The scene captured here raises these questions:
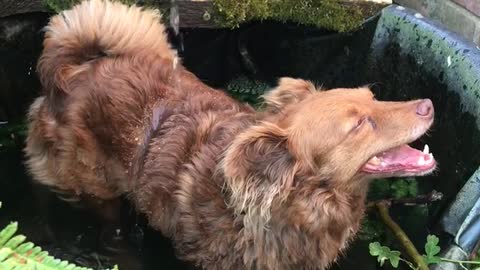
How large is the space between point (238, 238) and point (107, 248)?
50.7 inches

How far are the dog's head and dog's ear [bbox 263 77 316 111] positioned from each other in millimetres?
232

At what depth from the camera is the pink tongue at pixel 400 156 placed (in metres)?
2.86

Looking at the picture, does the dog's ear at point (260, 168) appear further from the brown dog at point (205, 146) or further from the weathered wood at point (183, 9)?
the weathered wood at point (183, 9)

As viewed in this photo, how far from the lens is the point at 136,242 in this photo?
4.12 m

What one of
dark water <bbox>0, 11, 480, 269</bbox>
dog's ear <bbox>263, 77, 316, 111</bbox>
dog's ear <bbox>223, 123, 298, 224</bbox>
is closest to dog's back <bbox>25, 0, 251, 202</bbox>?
dog's ear <bbox>263, 77, 316, 111</bbox>

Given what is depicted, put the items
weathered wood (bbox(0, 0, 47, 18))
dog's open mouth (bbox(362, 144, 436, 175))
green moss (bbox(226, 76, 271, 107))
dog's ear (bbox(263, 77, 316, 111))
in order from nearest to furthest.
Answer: dog's open mouth (bbox(362, 144, 436, 175)) < dog's ear (bbox(263, 77, 316, 111)) < weathered wood (bbox(0, 0, 47, 18)) < green moss (bbox(226, 76, 271, 107))

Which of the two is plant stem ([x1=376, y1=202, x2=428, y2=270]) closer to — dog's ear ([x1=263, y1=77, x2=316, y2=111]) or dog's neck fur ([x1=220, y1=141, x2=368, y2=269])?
dog's neck fur ([x1=220, y1=141, x2=368, y2=269])

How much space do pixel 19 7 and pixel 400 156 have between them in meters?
2.55

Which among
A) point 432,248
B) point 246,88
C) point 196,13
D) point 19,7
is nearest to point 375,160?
point 432,248

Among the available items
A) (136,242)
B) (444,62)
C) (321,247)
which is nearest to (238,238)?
(321,247)

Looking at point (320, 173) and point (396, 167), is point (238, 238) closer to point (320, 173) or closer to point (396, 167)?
point (320, 173)

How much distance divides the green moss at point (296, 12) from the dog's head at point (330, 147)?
4.45ft

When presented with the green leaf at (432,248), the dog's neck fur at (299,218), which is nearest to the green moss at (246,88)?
the dog's neck fur at (299,218)

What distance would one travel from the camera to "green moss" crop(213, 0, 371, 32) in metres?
4.05
